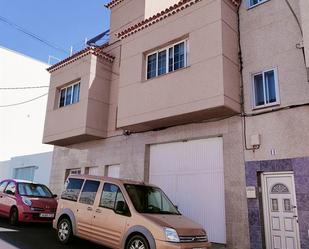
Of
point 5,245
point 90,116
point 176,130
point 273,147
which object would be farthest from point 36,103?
point 273,147

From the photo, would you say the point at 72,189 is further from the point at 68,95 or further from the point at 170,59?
the point at 68,95

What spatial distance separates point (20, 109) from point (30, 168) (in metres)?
6.40

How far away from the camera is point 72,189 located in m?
9.33

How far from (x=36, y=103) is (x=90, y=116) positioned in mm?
14385

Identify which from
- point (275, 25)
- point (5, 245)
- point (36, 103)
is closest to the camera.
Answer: point (5, 245)

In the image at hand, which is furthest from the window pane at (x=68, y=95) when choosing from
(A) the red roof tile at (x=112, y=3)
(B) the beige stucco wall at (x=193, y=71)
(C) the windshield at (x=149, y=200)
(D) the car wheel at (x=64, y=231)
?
(C) the windshield at (x=149, y=200)

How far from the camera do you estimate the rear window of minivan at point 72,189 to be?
29.9 feet

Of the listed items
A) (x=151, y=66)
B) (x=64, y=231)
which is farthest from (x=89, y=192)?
(x=151, y=66)

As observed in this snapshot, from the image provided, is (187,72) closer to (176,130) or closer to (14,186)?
(176,130)

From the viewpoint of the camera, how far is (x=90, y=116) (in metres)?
14.3

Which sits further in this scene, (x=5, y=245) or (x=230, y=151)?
(x=230, y=151)

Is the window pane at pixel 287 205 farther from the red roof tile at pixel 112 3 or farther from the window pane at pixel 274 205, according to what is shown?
the red roof tile at pixel 112 3

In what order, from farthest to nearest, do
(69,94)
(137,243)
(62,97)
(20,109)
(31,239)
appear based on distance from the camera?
(20,109) → (62,97) → (69,94) → (31,239) → (137,243)

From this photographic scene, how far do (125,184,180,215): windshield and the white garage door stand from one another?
2442 millimetres
